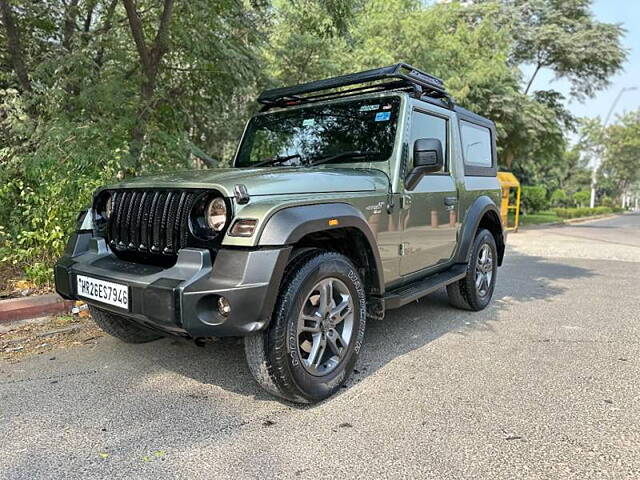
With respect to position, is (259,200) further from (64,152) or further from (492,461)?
(64,152)

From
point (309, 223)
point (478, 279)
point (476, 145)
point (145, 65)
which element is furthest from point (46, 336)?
point (476, 145)

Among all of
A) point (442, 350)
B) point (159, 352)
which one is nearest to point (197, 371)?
point (159, 352)

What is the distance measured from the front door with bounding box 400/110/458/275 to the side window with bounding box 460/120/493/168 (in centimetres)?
A: 44

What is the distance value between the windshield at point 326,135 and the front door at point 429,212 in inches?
9.5

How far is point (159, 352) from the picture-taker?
3.73 meters

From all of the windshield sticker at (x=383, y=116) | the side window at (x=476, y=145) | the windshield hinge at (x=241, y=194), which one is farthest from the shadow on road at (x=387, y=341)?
the windshield sticker at (x=383, y=116)

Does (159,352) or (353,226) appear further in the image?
(159,352)

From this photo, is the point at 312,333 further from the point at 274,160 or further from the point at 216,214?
the point at 274,160

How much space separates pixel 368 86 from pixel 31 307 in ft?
11.6

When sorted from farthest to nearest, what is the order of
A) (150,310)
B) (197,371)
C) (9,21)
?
(9,21), (197,371), (150,310)

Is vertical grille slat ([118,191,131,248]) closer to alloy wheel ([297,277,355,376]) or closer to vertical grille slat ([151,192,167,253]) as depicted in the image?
vertical grille slat ([151,192,167,253])

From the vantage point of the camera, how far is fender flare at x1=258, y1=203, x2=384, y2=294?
2.53m

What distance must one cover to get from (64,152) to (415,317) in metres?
4.01

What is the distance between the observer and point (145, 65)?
6.22 m
